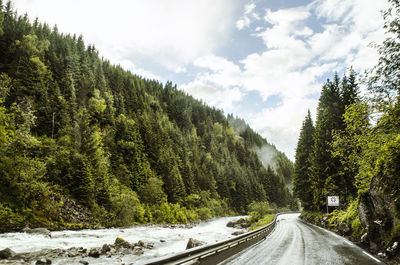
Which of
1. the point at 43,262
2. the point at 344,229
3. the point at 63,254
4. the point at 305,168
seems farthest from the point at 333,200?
the point at 43,262

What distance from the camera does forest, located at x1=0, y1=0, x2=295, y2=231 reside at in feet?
85.4

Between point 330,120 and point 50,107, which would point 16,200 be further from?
point 330,120

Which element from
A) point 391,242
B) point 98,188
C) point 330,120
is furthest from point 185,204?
point 391,242

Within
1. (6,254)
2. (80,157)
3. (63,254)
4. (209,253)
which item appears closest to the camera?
(209,253)

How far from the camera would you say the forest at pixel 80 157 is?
26.0m

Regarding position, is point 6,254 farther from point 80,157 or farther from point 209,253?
point 80,157

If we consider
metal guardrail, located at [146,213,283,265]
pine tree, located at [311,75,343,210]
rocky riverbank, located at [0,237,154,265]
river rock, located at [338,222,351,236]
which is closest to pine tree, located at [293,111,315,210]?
pine tree, located at [311,75,343,210]

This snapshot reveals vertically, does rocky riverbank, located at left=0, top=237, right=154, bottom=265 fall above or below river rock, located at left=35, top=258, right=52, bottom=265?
below

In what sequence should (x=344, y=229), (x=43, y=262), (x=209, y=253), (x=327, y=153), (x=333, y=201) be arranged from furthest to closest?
1. (x=327, y=153)
2. (x=333, y=201)
3. (x=344, y=229)
4. (x=43, y=262)
5. (x=209, y=253)

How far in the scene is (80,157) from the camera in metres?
36.8

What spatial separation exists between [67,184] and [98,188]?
460 centimetres

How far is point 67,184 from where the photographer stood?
35.2 m

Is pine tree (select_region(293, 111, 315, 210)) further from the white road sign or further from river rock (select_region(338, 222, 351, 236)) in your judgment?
river rock (select_region(338, 222, 351, 236))

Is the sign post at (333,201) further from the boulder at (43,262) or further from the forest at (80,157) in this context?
the forest at (80,157)
